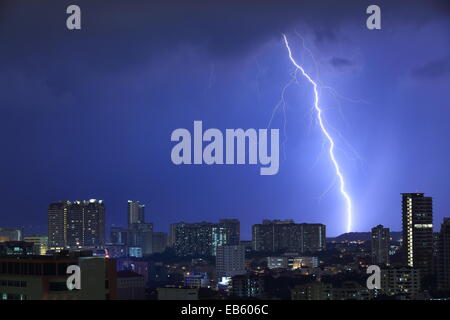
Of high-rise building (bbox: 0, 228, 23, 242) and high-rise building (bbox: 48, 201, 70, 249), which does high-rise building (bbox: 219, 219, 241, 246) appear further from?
high-rise building (bbox: 0, 228, 23, 242)

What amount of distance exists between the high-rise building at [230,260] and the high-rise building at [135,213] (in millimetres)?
2142

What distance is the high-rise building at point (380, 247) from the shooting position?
484 inches

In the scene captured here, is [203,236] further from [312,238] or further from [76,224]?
[76,224]

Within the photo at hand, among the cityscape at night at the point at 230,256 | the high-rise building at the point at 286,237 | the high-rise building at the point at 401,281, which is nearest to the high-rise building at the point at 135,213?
the cityscape at night at the point at 230,256

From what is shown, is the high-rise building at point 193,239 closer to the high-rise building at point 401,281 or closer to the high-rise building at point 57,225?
the high-rise building at point 57,225

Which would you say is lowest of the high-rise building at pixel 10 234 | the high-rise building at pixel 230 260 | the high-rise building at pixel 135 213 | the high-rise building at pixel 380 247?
the high-rise building at pixel 230 260

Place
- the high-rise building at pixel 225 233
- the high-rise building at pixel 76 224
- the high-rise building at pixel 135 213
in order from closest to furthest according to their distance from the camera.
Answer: the high-rise building at pixel 135 213
the high-rise building at pixel 76 224
the high-rise building at pixel 225 233

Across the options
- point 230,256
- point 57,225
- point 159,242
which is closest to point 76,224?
point 57,225

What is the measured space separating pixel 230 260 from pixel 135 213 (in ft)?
14.0

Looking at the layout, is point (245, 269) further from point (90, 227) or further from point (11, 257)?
point (11, 257)

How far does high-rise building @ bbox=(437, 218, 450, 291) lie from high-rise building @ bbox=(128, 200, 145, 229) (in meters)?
4.77
